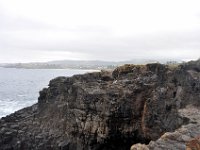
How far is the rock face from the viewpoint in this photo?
29156 millimetres

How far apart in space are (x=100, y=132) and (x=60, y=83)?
755cm

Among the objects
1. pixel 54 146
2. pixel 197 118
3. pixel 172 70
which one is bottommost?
pixel 54 146

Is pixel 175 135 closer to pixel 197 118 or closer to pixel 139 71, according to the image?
pixel 197 118

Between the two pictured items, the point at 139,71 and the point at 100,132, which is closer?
the point at 100,132

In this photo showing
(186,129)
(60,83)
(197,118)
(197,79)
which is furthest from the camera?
(60,83)

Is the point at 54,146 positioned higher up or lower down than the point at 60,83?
lower down

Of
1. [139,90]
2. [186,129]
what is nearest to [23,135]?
[139,90]

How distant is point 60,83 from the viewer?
36125 mm

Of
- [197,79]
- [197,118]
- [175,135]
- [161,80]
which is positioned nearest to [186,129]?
[175,135]

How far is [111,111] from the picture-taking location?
100 ft

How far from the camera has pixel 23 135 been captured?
34312 millimetres

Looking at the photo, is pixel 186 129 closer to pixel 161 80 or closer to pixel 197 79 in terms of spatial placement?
pixel 197 79

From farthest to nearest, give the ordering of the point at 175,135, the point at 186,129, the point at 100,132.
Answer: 1. the point at 100,132
2. the point at 186,129
3. the point at 175,135

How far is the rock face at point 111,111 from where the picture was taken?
29156 millimetres
